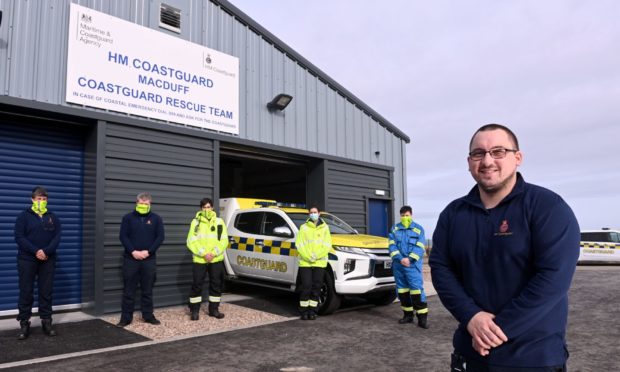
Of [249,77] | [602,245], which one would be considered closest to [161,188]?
[249,77]

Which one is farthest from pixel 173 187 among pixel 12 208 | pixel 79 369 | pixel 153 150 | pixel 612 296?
pixel 612 296

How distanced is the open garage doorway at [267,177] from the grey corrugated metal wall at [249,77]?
3.35 feet

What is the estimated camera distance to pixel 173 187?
28.1ft

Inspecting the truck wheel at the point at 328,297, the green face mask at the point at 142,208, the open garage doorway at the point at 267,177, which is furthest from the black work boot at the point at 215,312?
the open garage doorway at the point at 267,177

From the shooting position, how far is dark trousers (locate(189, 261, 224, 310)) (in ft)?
23.5

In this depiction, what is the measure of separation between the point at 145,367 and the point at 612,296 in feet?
30.7

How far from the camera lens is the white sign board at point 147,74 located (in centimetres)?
746

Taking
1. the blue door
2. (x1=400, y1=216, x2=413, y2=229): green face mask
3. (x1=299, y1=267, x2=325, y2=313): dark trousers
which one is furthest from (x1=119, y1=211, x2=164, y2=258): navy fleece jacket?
the blue door

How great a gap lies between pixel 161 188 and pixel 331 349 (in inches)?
181

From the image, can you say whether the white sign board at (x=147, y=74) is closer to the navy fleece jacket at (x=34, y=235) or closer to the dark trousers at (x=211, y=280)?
the navy fleece jacket at (x=34, y=235)

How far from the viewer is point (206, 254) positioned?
7.14 metres

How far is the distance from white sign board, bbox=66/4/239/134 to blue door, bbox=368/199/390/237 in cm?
527

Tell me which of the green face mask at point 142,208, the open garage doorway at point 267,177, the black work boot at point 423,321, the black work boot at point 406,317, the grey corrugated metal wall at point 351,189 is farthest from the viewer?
the open garage doorway at point 267,177

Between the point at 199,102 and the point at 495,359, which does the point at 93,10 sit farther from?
the point at 495,359
